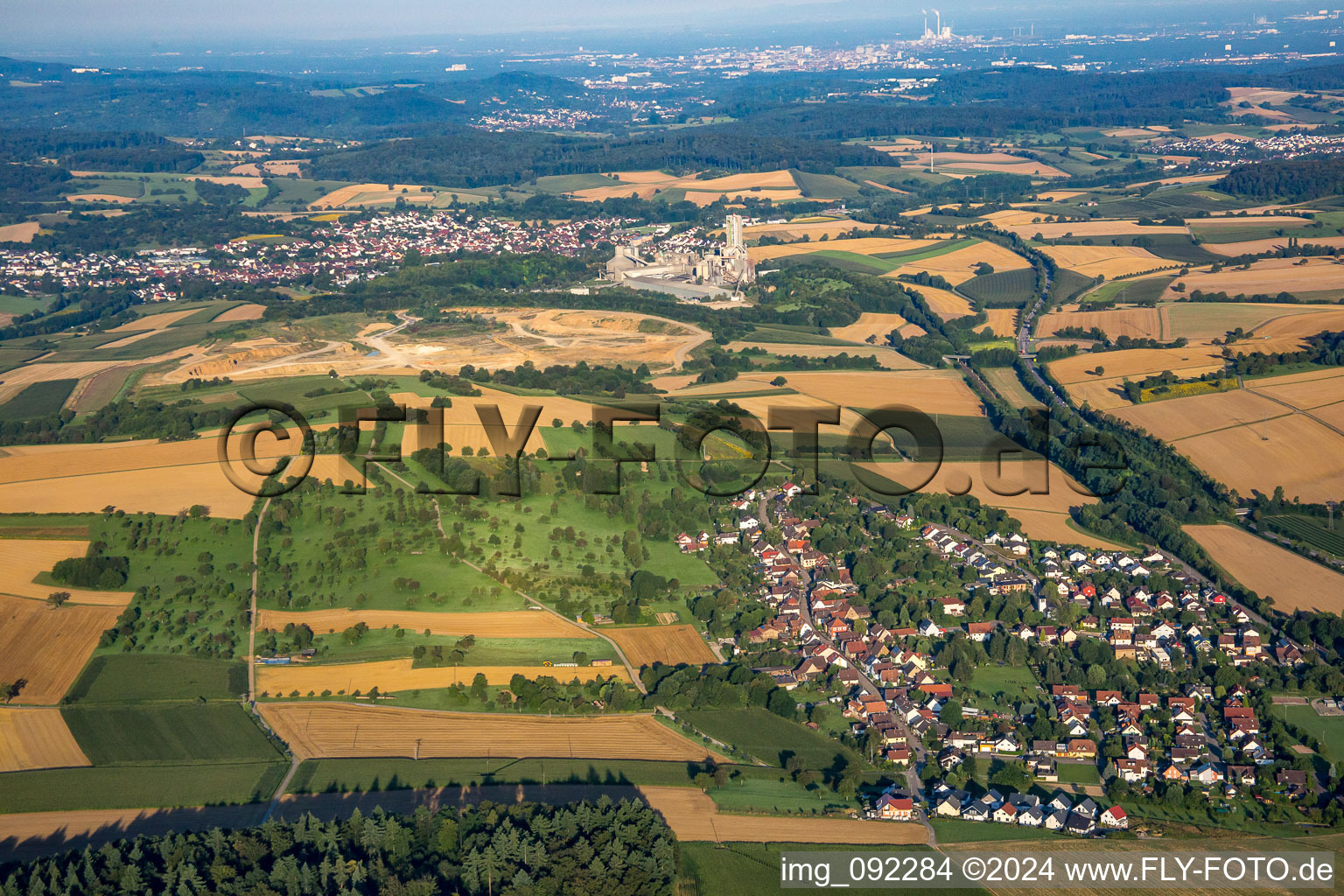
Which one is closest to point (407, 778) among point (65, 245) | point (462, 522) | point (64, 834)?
point (64, 834)

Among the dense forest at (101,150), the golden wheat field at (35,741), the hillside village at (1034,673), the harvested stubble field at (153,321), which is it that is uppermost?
the dense forest at (101,150)

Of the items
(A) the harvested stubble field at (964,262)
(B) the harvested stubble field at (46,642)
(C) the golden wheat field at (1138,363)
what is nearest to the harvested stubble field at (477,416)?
(B) the harvested stubble field at (46,642)

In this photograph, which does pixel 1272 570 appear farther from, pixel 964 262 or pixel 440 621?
pixel 964 262

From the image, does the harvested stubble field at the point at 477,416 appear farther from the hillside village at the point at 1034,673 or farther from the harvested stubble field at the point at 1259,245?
the harvested stubble field at the point at 1259,245

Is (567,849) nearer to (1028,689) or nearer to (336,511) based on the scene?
(1028,689)

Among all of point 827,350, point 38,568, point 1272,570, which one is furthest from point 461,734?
point 827,350

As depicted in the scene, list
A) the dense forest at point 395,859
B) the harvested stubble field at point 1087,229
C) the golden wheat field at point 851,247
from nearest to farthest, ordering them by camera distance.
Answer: the dense forest at point 395,859 → the golden wheat field at point 851,247 → the harvested stubble field at point 1087,229
